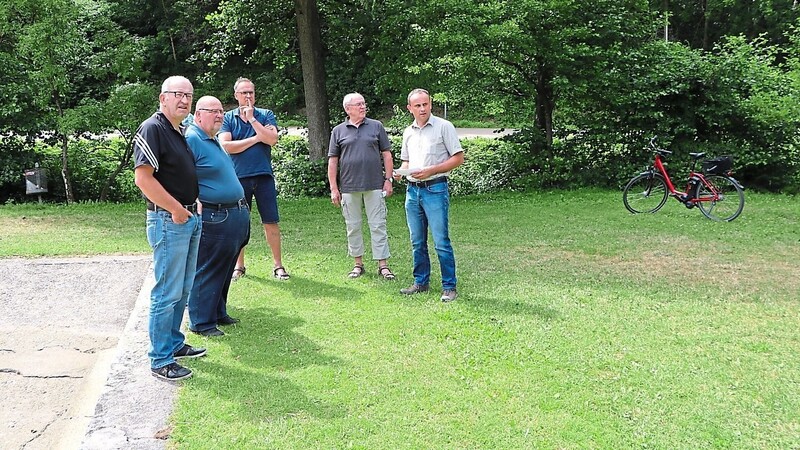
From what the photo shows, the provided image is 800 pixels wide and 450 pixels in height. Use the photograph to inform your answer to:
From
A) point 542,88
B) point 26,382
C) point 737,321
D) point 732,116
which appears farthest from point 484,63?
point 26,382

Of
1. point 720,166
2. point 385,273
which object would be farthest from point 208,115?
point 720,166

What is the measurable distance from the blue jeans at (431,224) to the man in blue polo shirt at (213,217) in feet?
4.66

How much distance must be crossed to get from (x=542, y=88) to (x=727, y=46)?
3483mm

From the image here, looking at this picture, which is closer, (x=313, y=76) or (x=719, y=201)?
Result: (x=719, y=201)

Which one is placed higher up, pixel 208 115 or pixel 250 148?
pixel 208 115

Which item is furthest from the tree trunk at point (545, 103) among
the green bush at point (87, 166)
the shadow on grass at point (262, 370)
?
the shadow on grass at point (262, 370)

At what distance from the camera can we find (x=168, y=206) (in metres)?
3.86

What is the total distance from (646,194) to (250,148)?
6.39 m

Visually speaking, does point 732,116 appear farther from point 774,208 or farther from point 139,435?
point 139,435

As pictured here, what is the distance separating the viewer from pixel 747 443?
10.5ft

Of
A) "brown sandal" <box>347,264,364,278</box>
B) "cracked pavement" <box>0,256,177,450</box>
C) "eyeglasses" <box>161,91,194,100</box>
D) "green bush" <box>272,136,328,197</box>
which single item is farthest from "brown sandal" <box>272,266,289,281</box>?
"green bush" <box>272,136,328,197</box>

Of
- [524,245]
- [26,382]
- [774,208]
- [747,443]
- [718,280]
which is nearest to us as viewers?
[747,443]

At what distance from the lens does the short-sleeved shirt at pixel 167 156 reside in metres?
3.80

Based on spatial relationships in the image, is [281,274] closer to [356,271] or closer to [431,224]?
[356,271]
